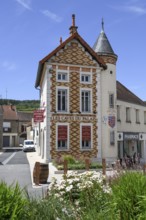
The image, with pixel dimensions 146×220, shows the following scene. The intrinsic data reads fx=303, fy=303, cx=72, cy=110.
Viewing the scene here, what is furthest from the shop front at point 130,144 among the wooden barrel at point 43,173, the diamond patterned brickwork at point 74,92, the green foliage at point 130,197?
the green foliage at point 130,197

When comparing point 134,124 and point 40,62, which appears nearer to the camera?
point 40,62

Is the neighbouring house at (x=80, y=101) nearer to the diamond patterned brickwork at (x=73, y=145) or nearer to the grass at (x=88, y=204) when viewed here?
the diamond patterned brickwork at (x=73, y=145)

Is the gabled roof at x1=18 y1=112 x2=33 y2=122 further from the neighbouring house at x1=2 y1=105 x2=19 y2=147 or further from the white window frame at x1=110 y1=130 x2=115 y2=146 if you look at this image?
the white window frame at x1=110 y1=130 x2=115 y2=146

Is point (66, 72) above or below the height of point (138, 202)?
above

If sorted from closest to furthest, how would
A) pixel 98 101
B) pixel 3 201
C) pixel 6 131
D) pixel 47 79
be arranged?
1. pixel 3 201
2. pixel 47 79
3. pixel 98 101
4. pixel 6 131

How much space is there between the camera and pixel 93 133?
878 inches

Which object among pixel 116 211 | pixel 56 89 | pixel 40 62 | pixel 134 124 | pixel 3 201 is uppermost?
pixel 40 62

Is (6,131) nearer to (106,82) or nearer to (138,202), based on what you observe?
(106,82)

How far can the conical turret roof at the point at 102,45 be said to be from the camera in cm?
2345

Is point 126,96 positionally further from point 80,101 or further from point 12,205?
point 12,205

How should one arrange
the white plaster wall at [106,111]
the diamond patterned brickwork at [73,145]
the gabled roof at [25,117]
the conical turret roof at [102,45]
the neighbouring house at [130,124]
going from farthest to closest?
1. the gabled roof at [25,117]
2. the neighbouring house at [130,124]
3. the conical turret roof at [102,45]
4. the white plaster wall at [106,111]
5. the diamond patterned brickwork at [73,145]

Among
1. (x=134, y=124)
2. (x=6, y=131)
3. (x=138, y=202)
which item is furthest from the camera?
(x=6, y=131)

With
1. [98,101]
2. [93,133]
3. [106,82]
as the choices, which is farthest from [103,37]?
[93,133]

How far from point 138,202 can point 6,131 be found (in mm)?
52464
